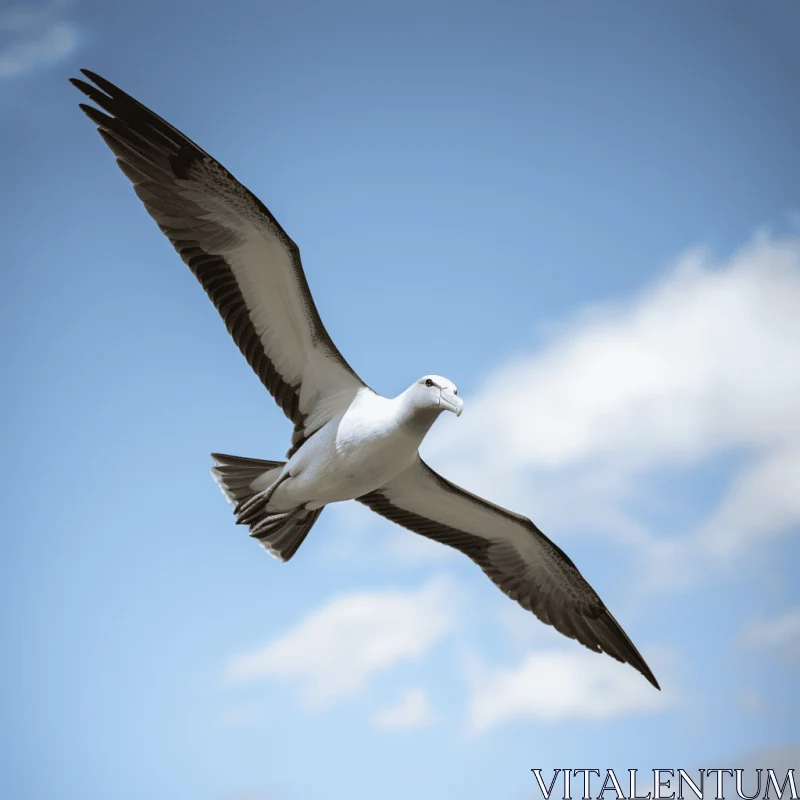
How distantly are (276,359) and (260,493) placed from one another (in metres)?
1.17

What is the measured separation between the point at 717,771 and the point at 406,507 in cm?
369

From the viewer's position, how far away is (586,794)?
398 inches

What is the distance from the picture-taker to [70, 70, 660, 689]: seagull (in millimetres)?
9516

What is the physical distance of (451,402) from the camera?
29.3ft

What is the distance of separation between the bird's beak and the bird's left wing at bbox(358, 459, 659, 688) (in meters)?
2.38

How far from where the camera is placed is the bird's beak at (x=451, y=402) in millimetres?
8930

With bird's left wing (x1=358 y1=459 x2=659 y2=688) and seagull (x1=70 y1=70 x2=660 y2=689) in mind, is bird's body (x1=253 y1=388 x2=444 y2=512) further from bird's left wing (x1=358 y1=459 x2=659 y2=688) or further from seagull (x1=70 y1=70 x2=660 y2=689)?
bird's left wing (x1=358 y1=459 x2=659 y2=688)

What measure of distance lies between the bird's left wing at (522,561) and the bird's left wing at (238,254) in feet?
4.87

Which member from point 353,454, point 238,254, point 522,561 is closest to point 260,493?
point 353,454

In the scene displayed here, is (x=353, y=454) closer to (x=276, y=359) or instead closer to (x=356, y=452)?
(x=356, y=452)

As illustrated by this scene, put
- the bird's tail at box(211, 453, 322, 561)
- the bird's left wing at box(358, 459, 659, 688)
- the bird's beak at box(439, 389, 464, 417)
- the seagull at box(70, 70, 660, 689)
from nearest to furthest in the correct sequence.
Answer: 1. the bird's beak at box(439, 389, 464, 417)
2. the seagull at box(70, 70, 660, 689)
3. the bird's tail at box(211, 453, 322, 561)
4. the bird's left wing at box(358, 459, 659, 688)

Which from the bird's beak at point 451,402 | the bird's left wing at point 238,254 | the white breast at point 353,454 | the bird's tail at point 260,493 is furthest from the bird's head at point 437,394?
the bird's tail at point 260,493

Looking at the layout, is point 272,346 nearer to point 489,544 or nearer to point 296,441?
point 296,441

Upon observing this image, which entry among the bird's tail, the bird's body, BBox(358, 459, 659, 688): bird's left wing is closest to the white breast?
the bird's body
